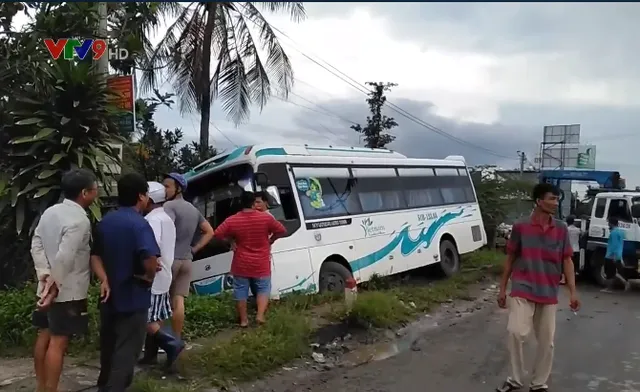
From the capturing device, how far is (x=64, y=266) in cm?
466

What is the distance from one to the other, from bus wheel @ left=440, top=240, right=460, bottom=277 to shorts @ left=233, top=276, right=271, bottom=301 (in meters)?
6.00

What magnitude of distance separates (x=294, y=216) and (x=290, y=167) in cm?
76

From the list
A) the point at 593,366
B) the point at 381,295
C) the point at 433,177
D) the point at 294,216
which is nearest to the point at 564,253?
the point at 593,366

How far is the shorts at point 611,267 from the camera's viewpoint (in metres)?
13.5

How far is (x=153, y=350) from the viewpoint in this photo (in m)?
6.13

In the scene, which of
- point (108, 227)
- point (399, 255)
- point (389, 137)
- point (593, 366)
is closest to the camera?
point (108, 227)

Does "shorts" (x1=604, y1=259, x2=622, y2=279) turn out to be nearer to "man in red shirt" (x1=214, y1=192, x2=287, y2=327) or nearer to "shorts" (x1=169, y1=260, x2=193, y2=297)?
"man in red shirt" (x1=214, y1=192, x2=287, y2=327)

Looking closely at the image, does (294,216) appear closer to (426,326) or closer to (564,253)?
(426,326)

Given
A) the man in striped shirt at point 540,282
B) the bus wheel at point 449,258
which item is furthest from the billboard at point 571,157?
the man in striped shirt at point 540,282

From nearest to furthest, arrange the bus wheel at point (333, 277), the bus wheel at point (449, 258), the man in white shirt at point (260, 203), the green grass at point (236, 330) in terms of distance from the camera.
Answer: the green grass at point (236, 330) < the man in white shirt at point (260, 203) < the bus wheel at point (333, 277) < the bus wheel at point (449, 258)

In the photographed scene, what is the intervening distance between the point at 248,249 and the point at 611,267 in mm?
9324

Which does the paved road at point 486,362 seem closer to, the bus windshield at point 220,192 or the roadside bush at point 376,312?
the roadside bush at point 376,312

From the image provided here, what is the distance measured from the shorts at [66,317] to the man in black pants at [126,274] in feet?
0.68

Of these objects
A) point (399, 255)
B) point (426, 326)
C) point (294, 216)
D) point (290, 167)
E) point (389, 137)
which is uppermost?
point (389, 137)
